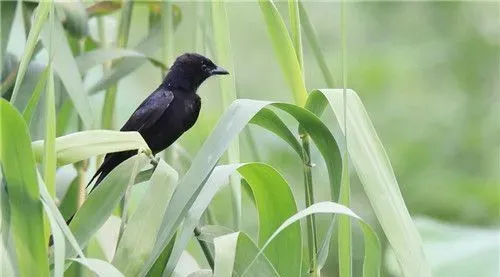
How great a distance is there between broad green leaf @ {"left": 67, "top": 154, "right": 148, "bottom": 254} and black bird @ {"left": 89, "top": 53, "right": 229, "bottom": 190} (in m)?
0.16

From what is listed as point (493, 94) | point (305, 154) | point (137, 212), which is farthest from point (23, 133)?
point (493, 94)

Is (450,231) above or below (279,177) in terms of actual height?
below

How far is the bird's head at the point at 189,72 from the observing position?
0.89m

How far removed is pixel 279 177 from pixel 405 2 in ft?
7.54

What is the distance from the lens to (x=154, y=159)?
2.35 ft

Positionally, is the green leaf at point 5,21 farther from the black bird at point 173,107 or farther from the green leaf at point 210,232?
the green leaf at point 210,232

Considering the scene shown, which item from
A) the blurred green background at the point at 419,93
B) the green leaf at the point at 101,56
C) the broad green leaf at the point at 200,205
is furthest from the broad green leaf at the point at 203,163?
the blurred green background at the point at 419,93

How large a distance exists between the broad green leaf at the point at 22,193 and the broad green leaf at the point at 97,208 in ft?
0.10

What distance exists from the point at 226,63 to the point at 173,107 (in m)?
0.12

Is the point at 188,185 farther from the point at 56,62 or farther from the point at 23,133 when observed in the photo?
the point at 56,62

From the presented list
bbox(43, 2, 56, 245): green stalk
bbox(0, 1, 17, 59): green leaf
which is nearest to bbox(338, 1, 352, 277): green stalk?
bbox(43, 2, 56, 245): green stalk

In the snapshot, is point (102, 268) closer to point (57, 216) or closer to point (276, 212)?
point (57, 216)

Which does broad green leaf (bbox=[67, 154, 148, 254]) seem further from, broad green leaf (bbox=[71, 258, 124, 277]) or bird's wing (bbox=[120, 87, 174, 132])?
bird's wing (bbox=[120, 87, 174, 132])

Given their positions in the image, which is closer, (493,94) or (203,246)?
(203,246)
